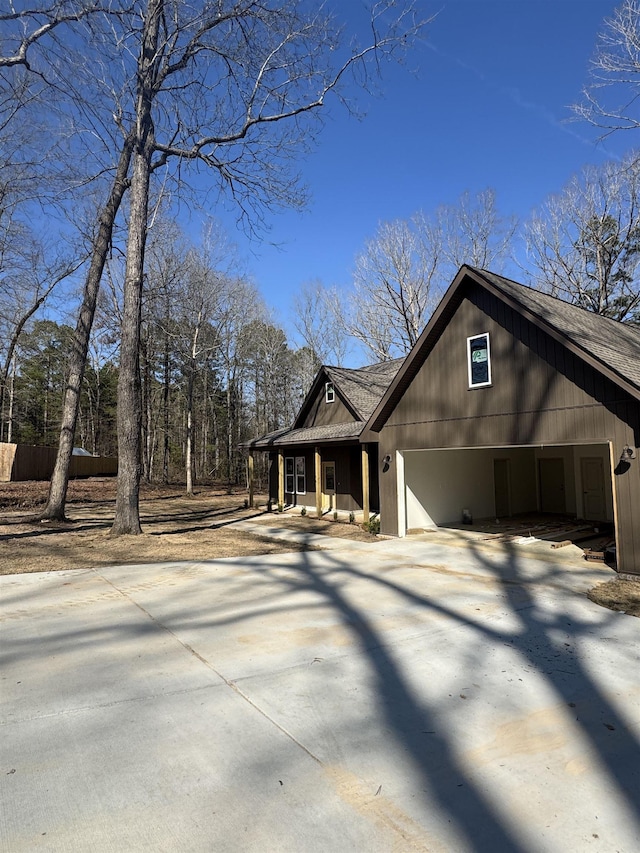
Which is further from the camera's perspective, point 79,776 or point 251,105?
point 251,105

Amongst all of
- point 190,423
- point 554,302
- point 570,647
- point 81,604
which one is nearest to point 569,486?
point 554,302

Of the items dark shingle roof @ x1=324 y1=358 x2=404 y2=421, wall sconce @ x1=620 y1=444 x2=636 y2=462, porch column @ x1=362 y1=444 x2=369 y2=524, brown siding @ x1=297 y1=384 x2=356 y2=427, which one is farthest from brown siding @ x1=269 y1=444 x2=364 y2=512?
wall sconce @ x1=620 y1=444 x2=636 y2=462

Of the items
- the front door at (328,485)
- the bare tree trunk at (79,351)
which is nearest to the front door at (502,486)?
the front door at (328,485)

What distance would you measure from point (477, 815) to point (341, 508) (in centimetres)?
1535

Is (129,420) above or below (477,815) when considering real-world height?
above

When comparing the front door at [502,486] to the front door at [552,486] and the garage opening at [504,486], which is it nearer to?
the garage opening at [504,486]

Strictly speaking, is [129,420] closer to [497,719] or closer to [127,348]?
[127,348]

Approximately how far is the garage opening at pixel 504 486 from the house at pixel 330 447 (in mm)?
2281

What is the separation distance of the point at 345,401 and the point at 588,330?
9.08 m

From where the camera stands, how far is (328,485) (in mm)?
18891

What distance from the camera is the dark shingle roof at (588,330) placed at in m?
8.71

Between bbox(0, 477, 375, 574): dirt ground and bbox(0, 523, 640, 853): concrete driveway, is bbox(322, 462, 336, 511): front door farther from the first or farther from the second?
bbox(0, 523, 640, 853): concrete driveway

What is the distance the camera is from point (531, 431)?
989 centimetres

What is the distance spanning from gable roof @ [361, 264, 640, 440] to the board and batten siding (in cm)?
21
